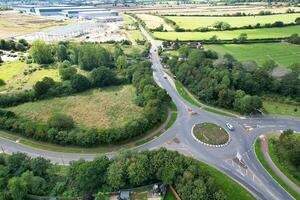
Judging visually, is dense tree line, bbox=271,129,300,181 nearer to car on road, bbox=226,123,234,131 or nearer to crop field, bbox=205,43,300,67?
car on road, bbox=226,123,234,131

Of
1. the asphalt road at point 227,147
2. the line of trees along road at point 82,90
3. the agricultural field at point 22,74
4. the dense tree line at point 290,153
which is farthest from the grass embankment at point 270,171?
the agricultural field at point 22,74

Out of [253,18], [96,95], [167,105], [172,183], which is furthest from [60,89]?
[253,18]

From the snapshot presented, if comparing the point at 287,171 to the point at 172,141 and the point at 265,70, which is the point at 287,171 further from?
the point at 265,70

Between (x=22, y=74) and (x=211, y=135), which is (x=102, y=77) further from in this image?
(x=211, y=135)

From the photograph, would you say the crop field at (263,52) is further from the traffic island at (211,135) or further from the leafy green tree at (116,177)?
the leafy green tree at (116,177)

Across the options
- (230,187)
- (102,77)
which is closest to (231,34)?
(102,77)

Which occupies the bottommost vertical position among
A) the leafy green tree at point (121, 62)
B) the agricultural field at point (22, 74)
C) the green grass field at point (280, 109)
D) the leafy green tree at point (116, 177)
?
the agricultural field at point (22, 74)

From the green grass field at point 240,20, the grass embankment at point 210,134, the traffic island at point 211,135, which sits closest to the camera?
the traffic island at point 211,135
